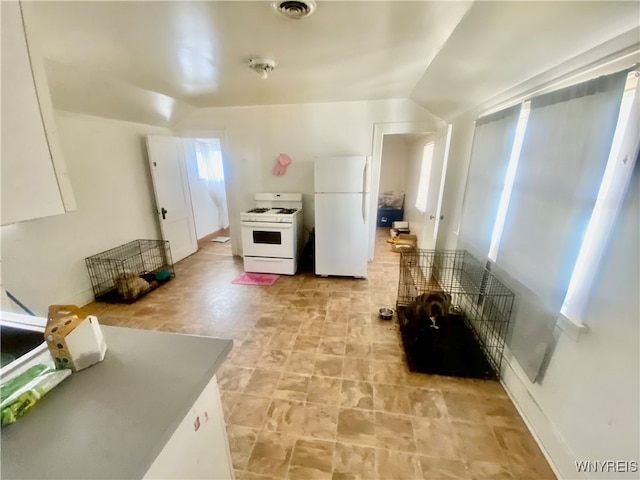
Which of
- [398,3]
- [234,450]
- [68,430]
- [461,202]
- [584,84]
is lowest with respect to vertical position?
[234,450]

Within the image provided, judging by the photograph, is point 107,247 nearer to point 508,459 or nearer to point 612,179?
point 508,459

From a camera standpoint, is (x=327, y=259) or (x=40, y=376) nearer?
(x=40, y=376)

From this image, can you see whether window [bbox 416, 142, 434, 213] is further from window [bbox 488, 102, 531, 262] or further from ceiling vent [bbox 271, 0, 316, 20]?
ceiling vent [bbox 271, 0, 316, 20]

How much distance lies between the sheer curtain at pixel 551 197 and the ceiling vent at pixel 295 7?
55.9 inches

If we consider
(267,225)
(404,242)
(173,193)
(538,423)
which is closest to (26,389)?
(538,423)

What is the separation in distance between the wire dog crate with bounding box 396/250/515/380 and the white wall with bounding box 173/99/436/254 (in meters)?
2.06

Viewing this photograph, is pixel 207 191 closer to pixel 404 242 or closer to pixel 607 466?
pixel 404 242

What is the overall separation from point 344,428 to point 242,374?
87 cm

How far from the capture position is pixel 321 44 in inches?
74.0

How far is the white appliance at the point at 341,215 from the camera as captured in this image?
10.8ft

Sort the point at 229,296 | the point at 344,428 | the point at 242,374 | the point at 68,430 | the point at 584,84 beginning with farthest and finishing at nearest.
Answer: the point at 229,296
the point at 242,374
the point at 344,428
the point at 584,84
the point at 68,430

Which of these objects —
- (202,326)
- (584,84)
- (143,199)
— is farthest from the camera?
(143,199)

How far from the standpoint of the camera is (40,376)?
82cm

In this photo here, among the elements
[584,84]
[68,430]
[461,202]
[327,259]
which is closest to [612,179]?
[584,84]
